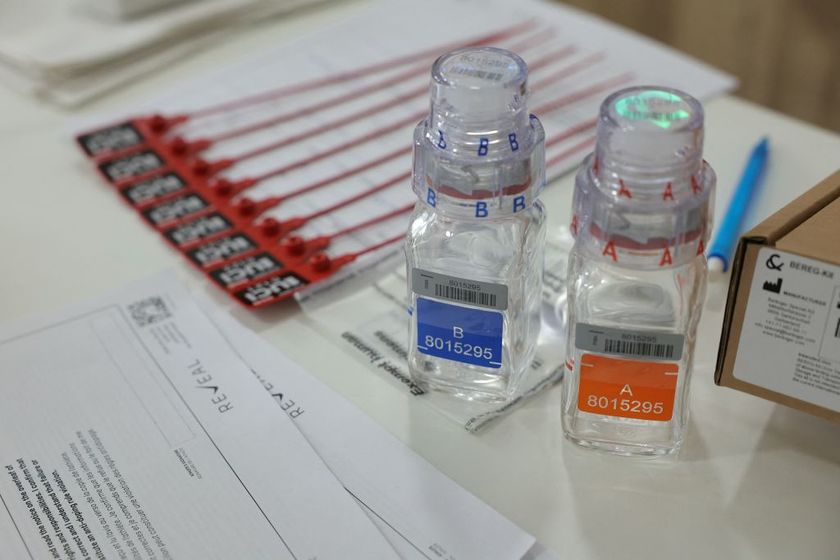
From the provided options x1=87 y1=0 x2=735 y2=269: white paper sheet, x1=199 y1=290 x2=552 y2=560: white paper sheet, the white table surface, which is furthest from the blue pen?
x1=199 y1=290 x2=552 y2=560: white paper sheet

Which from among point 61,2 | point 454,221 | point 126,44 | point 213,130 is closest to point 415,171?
point 454,221

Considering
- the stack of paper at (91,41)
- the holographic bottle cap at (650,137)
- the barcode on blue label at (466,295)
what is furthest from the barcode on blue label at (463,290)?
the stack of paper at (91,41)

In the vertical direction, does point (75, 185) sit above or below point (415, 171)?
below

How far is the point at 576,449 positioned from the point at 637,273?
0.41ft

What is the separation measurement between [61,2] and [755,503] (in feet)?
2.89

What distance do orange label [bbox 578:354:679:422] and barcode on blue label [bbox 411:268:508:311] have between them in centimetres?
6

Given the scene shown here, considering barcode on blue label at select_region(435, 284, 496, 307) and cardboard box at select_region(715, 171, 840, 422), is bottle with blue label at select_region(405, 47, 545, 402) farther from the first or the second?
cardboard box at select_region(715, 171, 840, 422)

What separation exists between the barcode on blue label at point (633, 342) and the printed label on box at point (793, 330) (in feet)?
0.17

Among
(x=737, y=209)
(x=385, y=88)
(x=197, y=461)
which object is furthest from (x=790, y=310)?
(x=385, y=88)

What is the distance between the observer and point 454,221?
1.82 feet

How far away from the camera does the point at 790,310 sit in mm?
507

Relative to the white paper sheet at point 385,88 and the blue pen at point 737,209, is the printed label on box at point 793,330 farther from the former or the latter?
the white paper sheet at point 385,88

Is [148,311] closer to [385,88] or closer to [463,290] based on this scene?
[463,290]

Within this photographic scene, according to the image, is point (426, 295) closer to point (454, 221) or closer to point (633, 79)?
point (454, 221)
